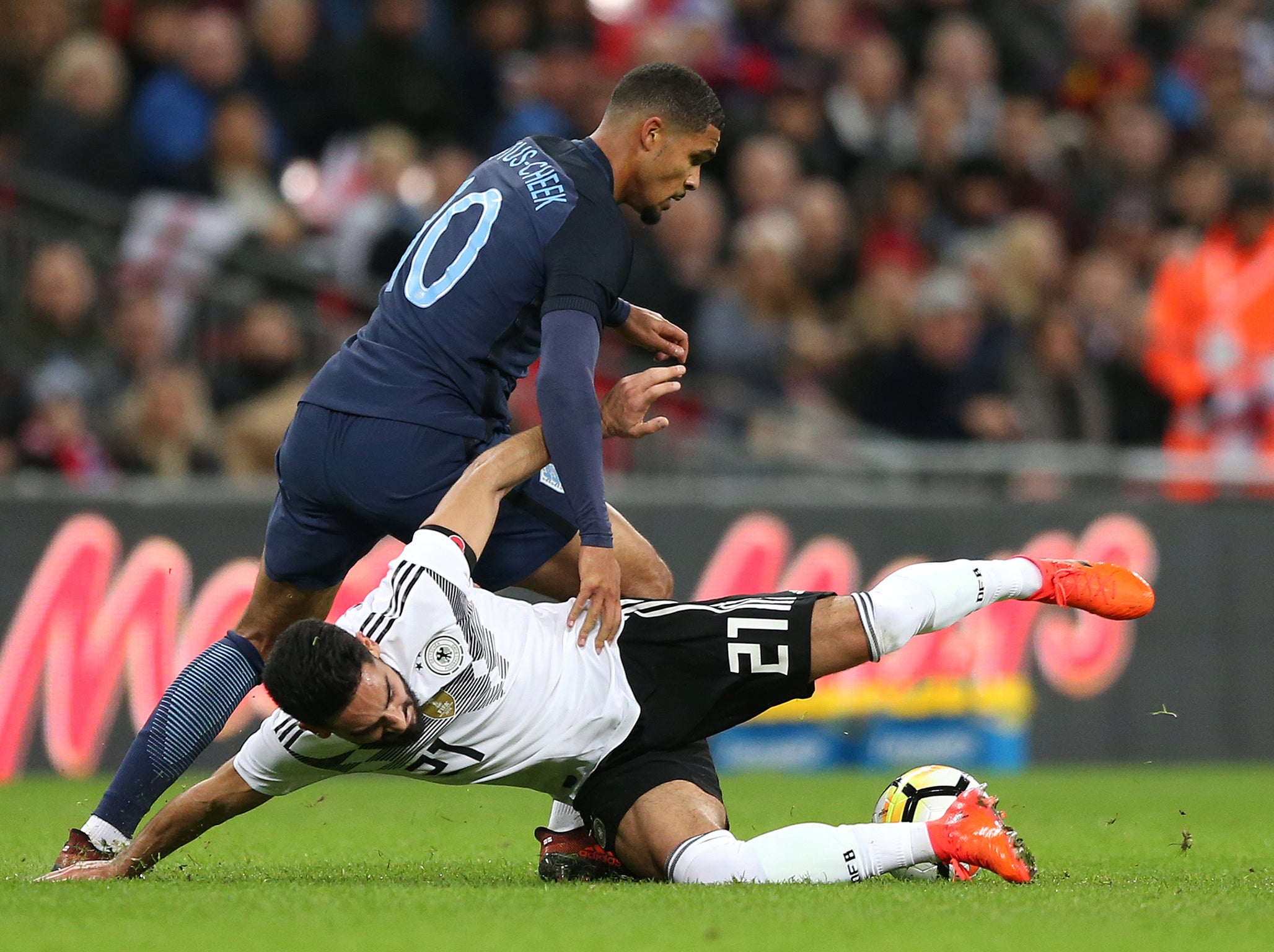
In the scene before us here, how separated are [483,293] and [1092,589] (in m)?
1.89

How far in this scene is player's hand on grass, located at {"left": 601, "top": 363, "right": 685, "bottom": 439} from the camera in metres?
5.24

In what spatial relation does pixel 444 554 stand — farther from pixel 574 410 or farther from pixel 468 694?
pixel 574 410

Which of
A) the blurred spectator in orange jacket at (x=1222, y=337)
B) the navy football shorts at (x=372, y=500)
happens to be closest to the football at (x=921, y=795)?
the navy football shorts at (x=372, y=500)

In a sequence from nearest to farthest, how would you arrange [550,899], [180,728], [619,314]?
[550,899] → [180,728] → [619,314]

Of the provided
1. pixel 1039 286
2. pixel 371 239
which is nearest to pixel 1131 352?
pixel 1039 286

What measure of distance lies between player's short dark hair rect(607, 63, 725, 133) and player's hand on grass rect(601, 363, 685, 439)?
694 mm

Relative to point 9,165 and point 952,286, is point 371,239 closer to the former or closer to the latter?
point 9,165

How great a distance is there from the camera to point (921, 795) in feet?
17.5

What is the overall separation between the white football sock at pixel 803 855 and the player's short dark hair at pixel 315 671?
984 mm

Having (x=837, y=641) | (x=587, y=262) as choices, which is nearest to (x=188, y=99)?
(x=587, y=262)

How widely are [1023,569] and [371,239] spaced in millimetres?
5947

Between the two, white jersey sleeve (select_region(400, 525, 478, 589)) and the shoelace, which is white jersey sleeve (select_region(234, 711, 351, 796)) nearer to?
white jersey sleeve (select_region(400, 525, 478, 589))

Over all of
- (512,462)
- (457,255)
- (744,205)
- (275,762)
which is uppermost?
(744,205)

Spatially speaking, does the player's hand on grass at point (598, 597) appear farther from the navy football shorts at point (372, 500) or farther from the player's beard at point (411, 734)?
the player's beard at point (411, 734)
